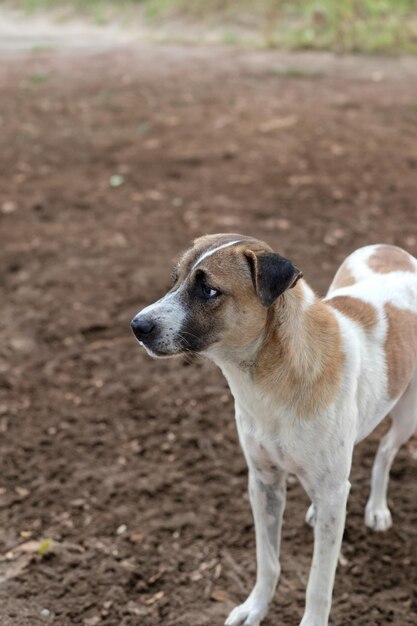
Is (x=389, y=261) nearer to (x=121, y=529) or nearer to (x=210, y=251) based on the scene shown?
(x=210, y=251)

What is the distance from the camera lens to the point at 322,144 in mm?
8914

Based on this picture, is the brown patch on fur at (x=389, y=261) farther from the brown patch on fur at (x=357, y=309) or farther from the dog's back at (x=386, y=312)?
the brown patch on fur at (x=357, y=309)

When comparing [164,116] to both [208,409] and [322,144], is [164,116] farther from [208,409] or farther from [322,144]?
[208,409]

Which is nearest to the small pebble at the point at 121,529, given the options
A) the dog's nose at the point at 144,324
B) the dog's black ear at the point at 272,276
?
the dog's nose at the point at 144,324

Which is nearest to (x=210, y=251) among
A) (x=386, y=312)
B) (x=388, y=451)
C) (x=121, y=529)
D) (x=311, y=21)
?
(x=386, y=312)

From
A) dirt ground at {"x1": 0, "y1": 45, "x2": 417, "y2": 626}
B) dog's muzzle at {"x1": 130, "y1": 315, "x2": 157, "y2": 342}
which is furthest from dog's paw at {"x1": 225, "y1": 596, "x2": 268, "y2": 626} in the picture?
dog's muzzle at {"x1": 130, "y1": 315, "x2": 157, "y2": 342}

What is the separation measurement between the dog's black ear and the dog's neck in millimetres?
121

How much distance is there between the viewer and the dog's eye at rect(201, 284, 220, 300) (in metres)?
2.89

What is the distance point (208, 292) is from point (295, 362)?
0.41 meters

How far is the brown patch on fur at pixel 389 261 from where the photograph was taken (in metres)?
3.61

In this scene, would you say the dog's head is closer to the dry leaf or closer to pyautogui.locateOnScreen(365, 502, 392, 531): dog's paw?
the dry leaf

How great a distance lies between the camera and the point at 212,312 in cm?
289

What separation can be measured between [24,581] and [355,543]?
1602mm

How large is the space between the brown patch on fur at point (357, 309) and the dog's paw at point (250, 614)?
1.30 m
